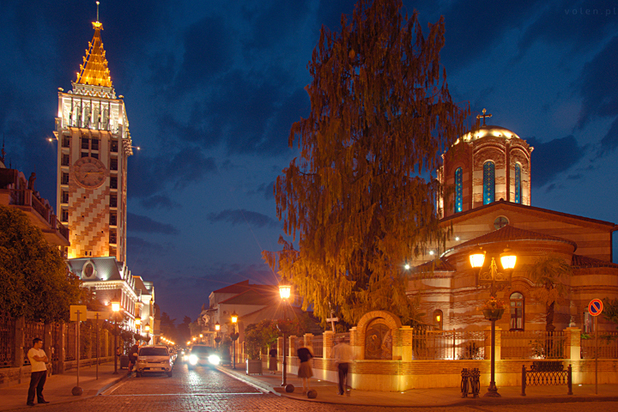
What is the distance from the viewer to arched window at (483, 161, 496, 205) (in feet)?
132

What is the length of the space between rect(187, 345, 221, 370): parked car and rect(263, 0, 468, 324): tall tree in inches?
930

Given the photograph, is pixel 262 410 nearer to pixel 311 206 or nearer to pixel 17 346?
pixel 311 206

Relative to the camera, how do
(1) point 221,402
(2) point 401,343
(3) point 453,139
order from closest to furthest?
(1) point 221,402
(2) point 401,343
(3) point 453,139

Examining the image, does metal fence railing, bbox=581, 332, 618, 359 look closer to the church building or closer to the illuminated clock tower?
the church building

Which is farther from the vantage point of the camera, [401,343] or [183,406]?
[401,343]

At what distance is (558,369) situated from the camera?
62.8 feet

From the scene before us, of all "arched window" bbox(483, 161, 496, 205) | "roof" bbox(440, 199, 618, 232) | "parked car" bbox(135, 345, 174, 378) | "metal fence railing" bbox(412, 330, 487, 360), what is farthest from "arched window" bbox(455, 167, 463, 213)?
"parked car" bbox(135, 345, 174, 378)

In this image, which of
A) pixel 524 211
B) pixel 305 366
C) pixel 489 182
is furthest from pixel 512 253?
pixel 489 182

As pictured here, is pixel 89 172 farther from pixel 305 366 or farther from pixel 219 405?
pixel 219 405

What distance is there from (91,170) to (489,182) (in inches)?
2483

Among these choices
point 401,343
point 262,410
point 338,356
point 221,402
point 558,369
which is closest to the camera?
point 262,410

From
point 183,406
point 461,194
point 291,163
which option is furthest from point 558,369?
point 461,194

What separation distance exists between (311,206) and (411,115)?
508 centimetres

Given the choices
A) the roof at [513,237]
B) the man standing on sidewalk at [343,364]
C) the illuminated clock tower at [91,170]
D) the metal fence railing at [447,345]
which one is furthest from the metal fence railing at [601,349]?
the illuminated clock tower at [91,170]
